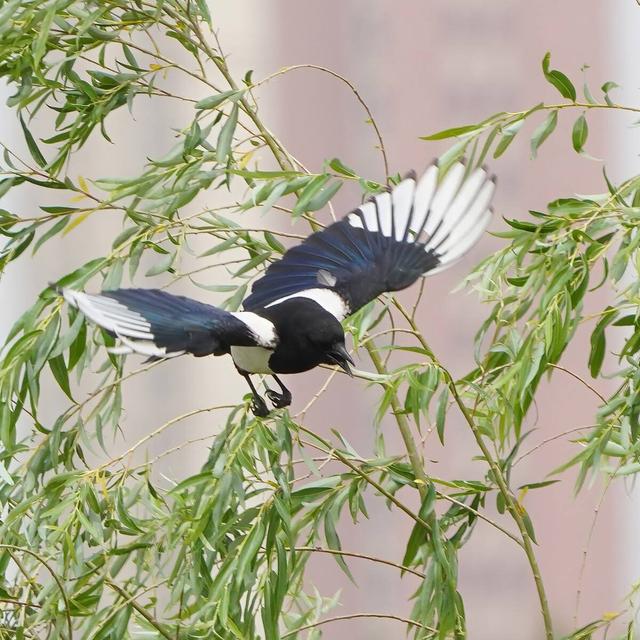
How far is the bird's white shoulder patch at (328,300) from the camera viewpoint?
96.2 inches

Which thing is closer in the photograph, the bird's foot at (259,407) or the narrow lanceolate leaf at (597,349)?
the bird's foot at (259,407)

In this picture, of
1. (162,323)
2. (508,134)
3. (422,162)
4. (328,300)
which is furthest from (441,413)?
(422,162)

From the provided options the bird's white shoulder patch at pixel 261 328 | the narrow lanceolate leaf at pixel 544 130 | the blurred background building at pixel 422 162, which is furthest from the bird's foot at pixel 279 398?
the blurred background building at pixel 422 162

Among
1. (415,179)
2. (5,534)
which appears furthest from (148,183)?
(5,534)

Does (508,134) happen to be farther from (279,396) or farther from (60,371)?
(60,371)

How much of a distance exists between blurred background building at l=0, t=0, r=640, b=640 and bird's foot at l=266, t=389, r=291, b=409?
18546 millimetres

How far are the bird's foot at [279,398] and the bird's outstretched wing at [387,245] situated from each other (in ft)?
0.55

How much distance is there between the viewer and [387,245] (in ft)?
8.63

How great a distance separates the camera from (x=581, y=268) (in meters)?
2.50

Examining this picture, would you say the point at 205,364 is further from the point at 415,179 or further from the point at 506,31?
the point at 415,179

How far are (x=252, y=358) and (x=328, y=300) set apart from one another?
0.79 feet

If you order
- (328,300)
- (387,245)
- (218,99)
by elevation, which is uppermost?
(218,99)

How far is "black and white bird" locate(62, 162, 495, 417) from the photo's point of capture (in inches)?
80.7

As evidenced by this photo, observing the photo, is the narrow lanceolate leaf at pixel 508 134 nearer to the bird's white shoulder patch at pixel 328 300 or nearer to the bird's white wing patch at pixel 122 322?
the bird's white shoulder patch at pixel 328 300
